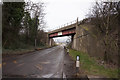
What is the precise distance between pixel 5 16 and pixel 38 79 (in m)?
12.5

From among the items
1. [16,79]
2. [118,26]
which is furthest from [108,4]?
[16,79]

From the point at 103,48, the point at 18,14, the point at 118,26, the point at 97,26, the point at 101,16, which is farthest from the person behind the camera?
the point at 18,14

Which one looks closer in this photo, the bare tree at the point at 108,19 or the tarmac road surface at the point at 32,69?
the tarmac road surface at the point at 32,69

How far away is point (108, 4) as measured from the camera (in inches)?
324

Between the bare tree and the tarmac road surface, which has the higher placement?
the bare tree

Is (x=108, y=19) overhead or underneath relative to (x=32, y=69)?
overhead

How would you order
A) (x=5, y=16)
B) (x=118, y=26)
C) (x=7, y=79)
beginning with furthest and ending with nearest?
(x=5, y=16) < (x=118, y=26) < (x=7, y=79)

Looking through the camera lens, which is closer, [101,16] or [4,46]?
[101,16]

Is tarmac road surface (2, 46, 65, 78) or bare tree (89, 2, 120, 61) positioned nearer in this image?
tarmac road surface (2, 46, 65, 78)

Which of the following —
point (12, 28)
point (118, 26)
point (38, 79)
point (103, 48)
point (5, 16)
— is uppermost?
point (5, 16)

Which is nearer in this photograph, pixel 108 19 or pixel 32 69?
pixel 32 69

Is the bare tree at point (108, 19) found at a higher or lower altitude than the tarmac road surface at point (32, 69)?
higher

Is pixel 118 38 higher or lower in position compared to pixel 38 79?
higher

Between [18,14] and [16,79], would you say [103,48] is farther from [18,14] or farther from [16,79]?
[18,14]
